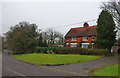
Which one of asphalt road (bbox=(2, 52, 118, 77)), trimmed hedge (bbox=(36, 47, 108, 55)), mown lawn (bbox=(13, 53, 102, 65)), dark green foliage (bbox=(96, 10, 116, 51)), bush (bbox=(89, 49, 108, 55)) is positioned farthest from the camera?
dark green foliage (bbox=(96, 10, 116, 51))

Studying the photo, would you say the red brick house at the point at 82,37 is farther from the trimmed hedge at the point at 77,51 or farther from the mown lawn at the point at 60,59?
the mown lawn at the point at 60,59

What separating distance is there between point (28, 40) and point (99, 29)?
25.0 metres

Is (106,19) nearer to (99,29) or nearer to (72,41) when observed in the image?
(99,29)

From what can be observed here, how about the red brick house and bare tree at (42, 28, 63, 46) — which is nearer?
the red brick house

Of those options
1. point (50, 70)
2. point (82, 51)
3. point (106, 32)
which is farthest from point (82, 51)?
point (50, 70)

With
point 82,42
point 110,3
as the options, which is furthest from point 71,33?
point 110,3

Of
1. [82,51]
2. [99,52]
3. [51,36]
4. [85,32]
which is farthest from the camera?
[51,36]

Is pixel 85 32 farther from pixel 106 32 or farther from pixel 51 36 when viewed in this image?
pixel 51 36

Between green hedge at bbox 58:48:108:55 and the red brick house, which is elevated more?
the red brick house

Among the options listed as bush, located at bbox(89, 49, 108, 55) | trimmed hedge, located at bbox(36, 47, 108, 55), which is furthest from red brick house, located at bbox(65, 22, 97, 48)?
bush, located at bbox(89, 49, 108, 55)

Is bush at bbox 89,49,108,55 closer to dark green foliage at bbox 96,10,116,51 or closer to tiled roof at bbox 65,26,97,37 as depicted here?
dark green foliage at bbox 96,10,116,51

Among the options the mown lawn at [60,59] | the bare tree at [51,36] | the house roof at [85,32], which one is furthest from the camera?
the bare tree at [51,36]

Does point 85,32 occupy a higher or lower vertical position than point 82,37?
higher

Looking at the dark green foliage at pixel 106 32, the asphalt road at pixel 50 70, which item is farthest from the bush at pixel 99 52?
the asphalt road at pixel 50 70
